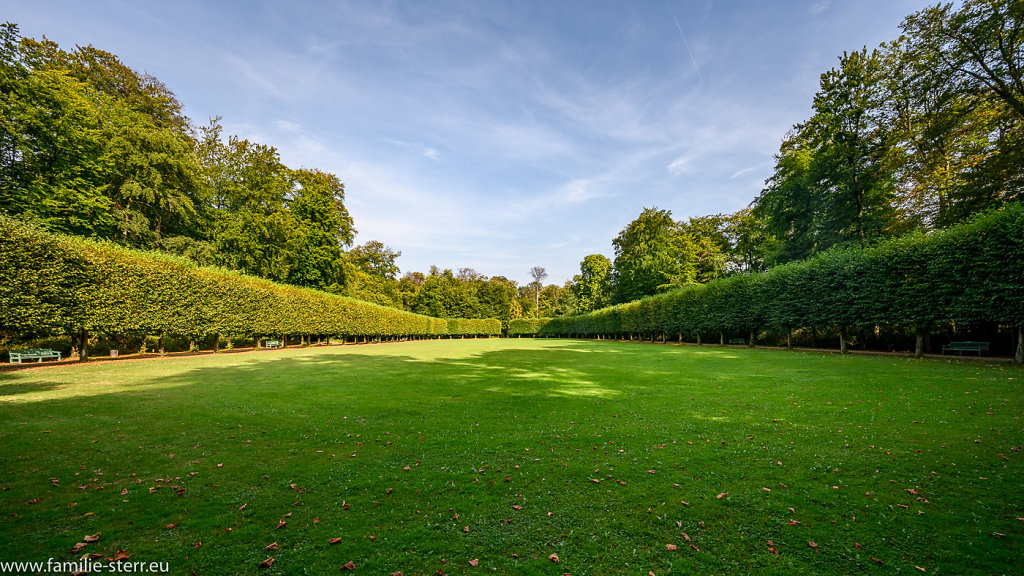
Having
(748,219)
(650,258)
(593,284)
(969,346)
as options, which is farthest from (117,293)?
(593,284)

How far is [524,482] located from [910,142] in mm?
32302

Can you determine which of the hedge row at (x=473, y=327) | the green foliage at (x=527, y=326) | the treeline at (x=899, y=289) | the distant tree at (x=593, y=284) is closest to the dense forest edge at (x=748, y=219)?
the treeline at (x=899, y=289)

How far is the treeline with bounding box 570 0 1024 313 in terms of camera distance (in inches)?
649

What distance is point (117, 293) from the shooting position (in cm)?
1416

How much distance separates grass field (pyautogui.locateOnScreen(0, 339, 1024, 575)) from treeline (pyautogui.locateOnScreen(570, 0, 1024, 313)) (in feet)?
50.0

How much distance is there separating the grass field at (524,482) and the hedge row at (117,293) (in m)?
6.74

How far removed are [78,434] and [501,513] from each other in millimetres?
6352

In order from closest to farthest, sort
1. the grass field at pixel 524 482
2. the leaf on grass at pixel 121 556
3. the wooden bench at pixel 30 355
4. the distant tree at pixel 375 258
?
the leaf on grass at pixel 121 556
the grass field at pixel 524 482
the wooden bench at pixel 30 355
the distant tree at pixel 375 258

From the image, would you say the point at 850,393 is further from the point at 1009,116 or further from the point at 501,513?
the point at 1009,116

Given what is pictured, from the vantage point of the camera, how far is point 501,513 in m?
3.24

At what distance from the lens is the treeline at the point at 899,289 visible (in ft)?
36.6

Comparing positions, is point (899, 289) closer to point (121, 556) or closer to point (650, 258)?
point (121, 556)

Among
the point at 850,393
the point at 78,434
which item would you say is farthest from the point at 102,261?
the point at 850,393

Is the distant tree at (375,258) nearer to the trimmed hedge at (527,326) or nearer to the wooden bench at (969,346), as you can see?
the trimmed hedge at (527,326)
